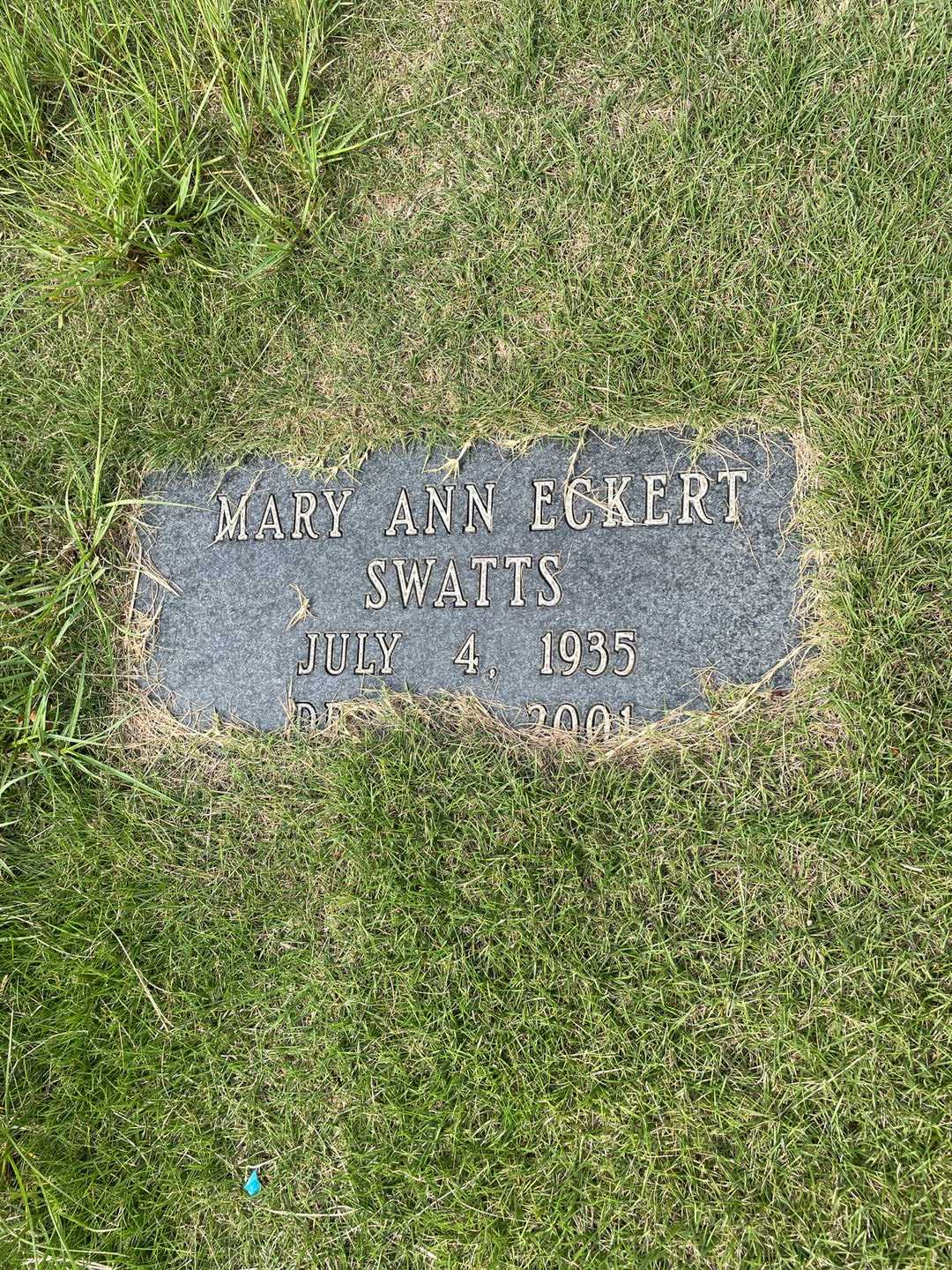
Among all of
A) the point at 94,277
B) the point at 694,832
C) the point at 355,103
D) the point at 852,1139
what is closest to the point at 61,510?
the point at 94,277

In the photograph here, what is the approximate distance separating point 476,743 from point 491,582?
1.35ft

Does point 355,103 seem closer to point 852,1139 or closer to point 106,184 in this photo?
point 106,184

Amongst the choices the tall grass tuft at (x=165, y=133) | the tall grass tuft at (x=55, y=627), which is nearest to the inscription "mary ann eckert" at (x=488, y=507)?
the tall grass tuft at (x=55, y=627)

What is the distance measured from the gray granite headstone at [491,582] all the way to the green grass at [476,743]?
0.36ft

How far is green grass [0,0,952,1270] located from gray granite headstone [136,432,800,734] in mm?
110

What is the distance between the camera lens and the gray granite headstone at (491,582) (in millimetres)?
2127

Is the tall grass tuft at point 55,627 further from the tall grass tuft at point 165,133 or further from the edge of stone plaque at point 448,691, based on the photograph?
the tall grass tuft at point 165,133

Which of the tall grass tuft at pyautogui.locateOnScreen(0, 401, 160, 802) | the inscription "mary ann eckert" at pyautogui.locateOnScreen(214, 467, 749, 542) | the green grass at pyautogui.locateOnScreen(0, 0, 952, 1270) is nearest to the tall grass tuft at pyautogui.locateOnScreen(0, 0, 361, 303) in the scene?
the green grass at pyautogui.locateOnScreen(0, 0, 952, 1270)

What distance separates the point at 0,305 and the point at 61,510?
28.7 inches

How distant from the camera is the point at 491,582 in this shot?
7.34ft

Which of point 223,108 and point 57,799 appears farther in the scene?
point 223,108

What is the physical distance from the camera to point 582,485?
7.33 feet

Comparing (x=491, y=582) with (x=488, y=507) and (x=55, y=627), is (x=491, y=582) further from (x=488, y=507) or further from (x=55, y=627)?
(x=55, y=627)

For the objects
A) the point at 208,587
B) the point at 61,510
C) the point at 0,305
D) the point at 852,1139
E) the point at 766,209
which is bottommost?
the point at 852,1139
